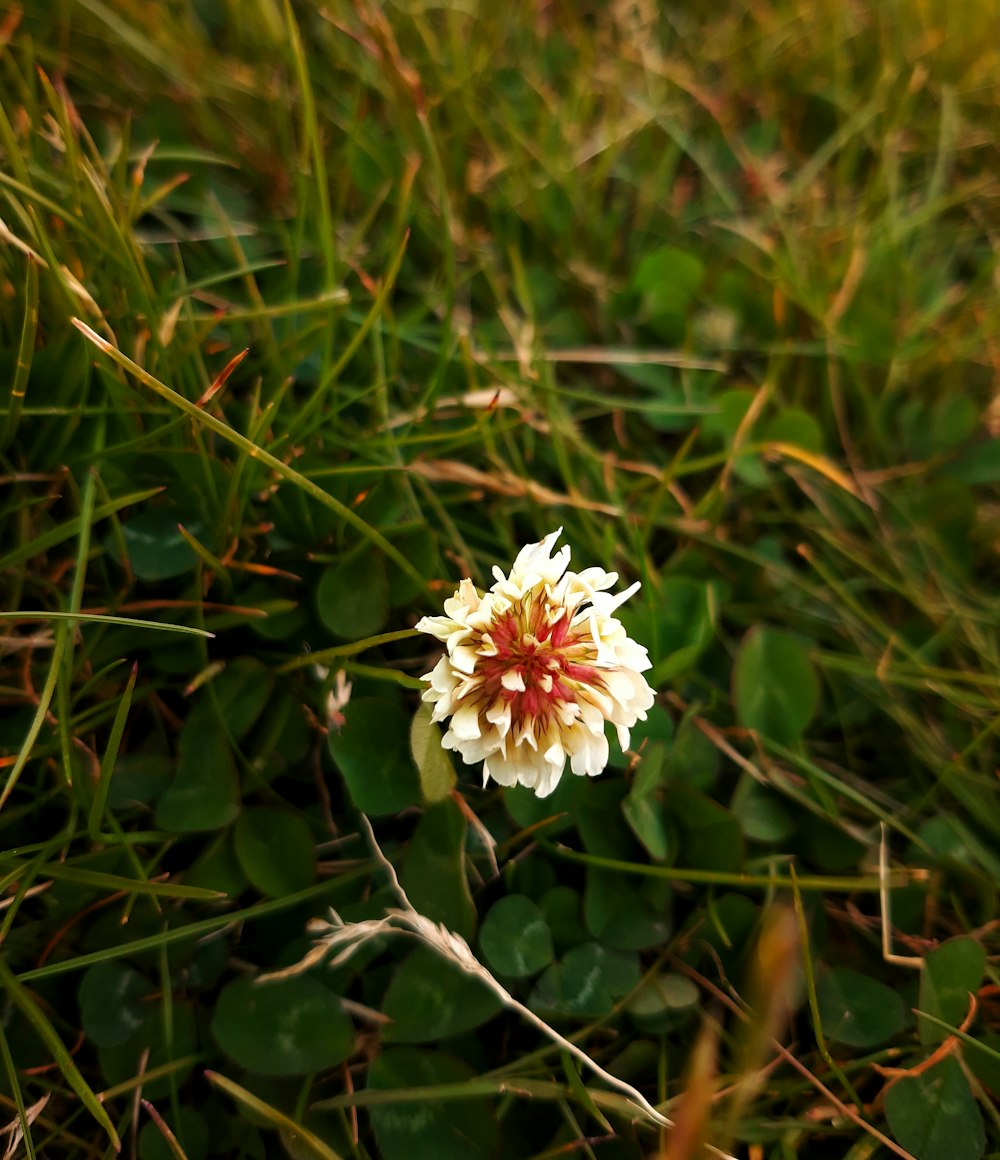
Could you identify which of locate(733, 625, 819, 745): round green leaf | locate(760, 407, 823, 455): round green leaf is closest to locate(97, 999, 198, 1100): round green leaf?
locate(733, 625, 819, 745): round green leaf

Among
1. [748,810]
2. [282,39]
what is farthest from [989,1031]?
[282,39]

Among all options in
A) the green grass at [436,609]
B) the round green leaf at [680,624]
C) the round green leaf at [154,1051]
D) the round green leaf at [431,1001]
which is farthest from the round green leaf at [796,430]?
the round green leaf at [154,1051]

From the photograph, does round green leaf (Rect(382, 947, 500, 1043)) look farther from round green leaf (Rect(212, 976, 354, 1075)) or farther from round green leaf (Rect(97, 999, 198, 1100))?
round green leaf (Rect(97, 999, 198, 1100))

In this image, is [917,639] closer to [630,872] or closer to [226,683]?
[630,872]

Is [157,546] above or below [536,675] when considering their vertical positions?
below

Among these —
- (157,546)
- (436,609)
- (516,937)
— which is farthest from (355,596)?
(516,937)

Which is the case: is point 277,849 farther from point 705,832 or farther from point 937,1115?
point 937,1115
